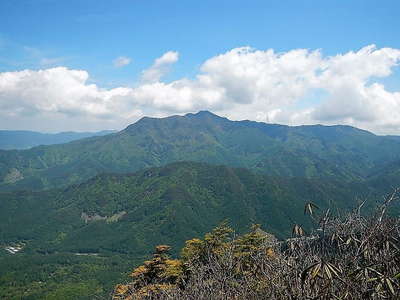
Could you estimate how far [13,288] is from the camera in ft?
544

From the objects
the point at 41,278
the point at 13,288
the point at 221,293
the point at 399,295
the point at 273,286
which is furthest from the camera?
the point at 41,278

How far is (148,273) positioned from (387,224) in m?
38.8

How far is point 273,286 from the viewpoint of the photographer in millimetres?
10641

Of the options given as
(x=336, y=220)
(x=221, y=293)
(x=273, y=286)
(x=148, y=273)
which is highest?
(x=336, y=220)

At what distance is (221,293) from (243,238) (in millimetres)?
33813

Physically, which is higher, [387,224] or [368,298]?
[387,224]

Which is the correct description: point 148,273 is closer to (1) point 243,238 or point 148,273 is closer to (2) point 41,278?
(1) point 243,238

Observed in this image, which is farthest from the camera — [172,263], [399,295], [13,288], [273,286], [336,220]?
[13,288]

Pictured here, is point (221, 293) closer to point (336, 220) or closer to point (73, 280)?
point (336, 220)

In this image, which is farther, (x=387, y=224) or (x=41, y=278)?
(x=41, y=278)

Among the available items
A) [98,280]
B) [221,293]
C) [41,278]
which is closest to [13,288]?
[41,278]

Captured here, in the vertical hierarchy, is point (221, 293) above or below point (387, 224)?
below

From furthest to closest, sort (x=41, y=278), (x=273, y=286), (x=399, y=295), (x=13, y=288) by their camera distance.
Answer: (x=41, y=278) < (x=13, y=288) < (x=273, y=286) < (x=399, y=295)

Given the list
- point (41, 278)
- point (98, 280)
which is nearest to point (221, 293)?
point (98, 280)
